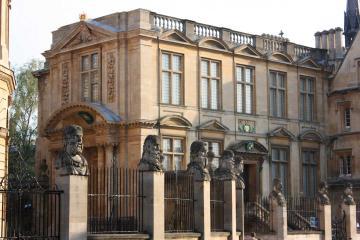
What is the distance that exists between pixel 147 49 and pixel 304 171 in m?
12.6

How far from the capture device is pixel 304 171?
4216 centimetres

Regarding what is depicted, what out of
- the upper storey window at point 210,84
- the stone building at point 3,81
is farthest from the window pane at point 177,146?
the stone building at point 3,81

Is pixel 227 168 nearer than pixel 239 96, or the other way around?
pixel 227 168

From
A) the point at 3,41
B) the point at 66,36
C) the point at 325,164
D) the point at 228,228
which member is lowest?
the point at 228,228

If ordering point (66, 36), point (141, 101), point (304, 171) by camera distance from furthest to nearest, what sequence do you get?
point (304, 171) → point (66, 36) → point (141, 101)

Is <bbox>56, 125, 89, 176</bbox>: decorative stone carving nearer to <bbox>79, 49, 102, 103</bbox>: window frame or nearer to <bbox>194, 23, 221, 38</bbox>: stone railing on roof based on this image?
<bbox>79, 49, 102, 103</bbox>: window frame

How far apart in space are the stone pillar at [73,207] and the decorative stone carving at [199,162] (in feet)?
20.6

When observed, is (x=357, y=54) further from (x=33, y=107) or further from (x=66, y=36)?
(x=33, y=107)

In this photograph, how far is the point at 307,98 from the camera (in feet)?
141

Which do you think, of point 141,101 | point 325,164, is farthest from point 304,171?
point 141,101

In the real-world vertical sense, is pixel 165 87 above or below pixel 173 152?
above

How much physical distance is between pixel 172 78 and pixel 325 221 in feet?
31.5

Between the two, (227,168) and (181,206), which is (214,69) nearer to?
(227,168)

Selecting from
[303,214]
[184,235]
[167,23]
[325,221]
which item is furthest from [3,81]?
[325,221]
